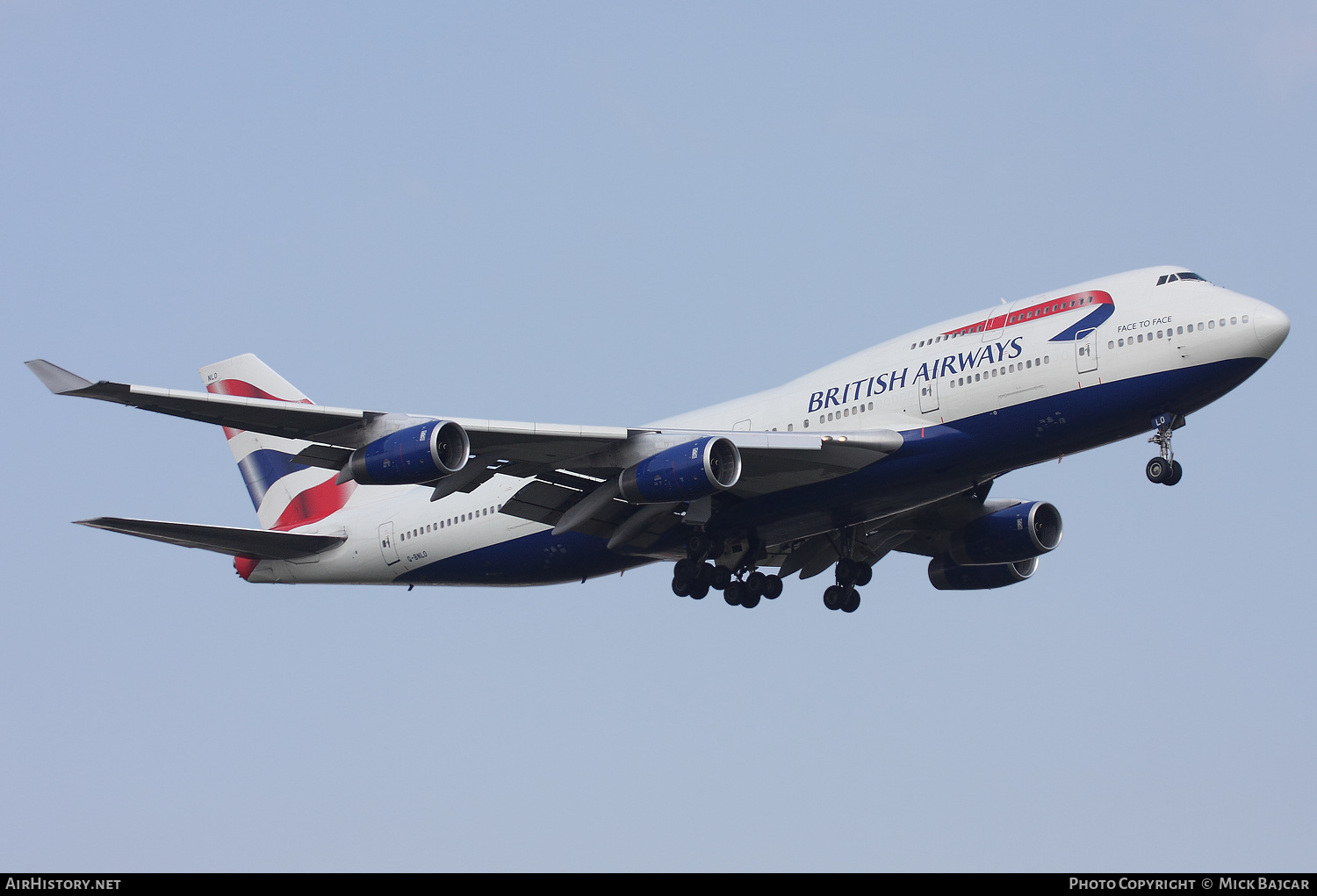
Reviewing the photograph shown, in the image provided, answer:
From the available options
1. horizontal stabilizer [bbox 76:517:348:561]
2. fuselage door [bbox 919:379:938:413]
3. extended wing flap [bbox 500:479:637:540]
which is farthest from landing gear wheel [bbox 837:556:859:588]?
horizontal stabilizer [bbox 76:517:348:561]

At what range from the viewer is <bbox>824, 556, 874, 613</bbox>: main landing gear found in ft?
125

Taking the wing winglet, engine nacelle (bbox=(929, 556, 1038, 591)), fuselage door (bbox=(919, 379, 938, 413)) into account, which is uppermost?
fuselage door (bbox=(919, 379, 938, 413))

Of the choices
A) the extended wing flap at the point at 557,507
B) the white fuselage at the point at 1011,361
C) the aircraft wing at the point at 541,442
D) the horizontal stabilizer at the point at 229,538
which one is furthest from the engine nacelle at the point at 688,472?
the horizontal stabilizer at the point at 229,538

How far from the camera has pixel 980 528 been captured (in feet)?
127

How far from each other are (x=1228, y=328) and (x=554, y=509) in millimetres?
15309

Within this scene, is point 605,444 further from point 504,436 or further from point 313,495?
point 313,495

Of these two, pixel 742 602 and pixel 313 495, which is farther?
pixel 313 495

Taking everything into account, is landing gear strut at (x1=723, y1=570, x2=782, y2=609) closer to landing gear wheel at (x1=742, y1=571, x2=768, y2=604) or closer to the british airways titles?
landing gear wheel at (x1=742, y1=571, x2=768, y2=604)

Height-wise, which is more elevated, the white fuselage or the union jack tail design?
the union jack tail design

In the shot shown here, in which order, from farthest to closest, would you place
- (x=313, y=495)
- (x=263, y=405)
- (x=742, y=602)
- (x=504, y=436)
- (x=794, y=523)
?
(x=313, y=495) < (x=742, y=602) < (x=794, y=523) < (x=504, y=436) < (x=263, y=405)

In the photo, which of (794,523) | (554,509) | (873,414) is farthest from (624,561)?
(873,414)

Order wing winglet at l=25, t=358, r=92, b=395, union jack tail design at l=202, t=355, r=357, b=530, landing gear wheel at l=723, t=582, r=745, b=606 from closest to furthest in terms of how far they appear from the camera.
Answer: wing winglet at l=25, t=358, r=92, b=395
landing gear wheel at l=723, t=582, r=745, b=606
union jack tail design at l=202, t=355, r=357, b=530

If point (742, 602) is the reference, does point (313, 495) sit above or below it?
above

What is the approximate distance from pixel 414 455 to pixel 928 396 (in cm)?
1085
